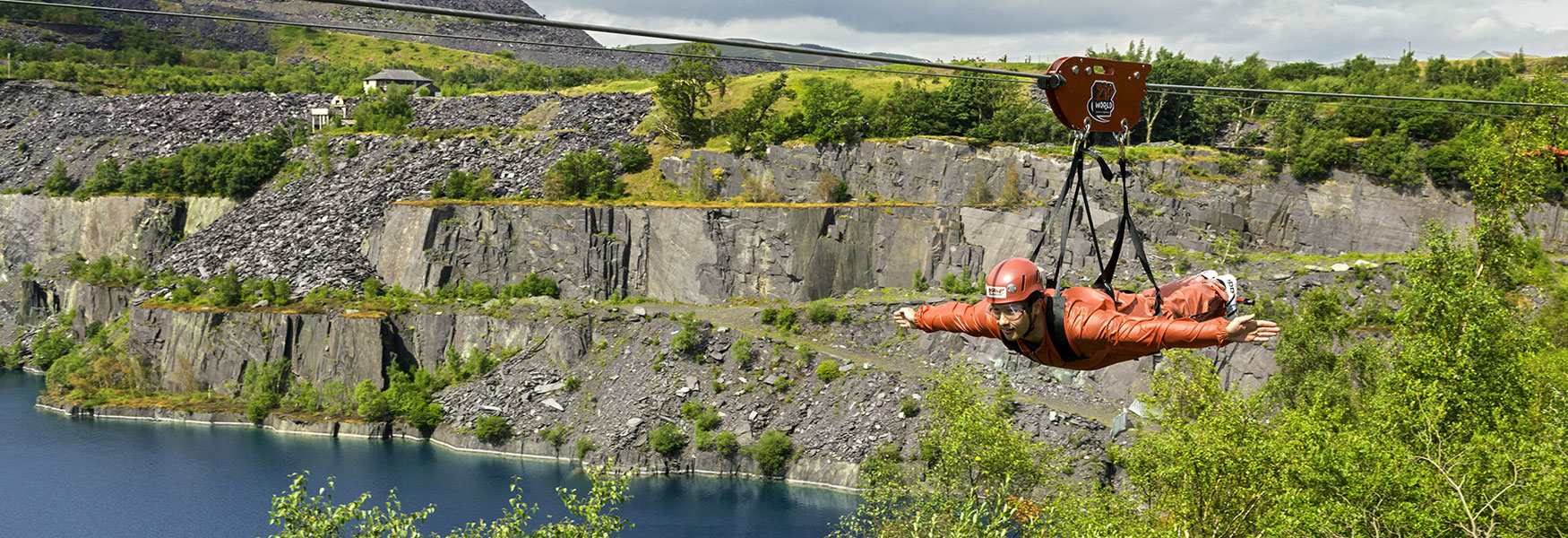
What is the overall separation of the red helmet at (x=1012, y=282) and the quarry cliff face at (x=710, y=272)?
4197 centimetres

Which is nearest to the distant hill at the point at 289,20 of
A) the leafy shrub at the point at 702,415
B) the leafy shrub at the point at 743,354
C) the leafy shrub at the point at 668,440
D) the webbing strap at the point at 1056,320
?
the leafy shrub at the point at 743,354

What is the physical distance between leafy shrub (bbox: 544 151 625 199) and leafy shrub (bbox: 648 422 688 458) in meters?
19.0

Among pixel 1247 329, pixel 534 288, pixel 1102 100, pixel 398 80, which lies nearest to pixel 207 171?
pixel 398 80

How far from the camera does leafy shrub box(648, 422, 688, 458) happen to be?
200 ft

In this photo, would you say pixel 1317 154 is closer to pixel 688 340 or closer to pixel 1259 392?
pixel 1259 392

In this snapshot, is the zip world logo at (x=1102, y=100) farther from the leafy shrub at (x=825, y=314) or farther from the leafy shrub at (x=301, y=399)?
the leafy shrub at (x=301, y=399)

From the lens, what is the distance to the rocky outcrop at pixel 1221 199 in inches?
2469

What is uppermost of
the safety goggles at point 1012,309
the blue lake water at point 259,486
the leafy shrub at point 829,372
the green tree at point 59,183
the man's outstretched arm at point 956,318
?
the safety goggles at point 1012,309

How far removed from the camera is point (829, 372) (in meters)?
61.0

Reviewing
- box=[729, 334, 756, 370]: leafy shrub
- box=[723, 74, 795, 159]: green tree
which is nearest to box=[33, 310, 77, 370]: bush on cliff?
box=[723, 74, 795, 159]: green tree

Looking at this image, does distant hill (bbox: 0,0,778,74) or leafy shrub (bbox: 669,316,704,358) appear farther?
distant hill (bbox: 0,0,778,74)

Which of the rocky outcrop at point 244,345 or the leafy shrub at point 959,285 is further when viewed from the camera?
the rocky outcrop at point 244,345

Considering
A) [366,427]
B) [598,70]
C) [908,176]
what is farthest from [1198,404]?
[598,70]

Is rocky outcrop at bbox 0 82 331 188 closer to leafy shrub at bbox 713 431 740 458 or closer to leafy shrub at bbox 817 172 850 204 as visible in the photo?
leafy shrub at bbox 817 172 850 204
